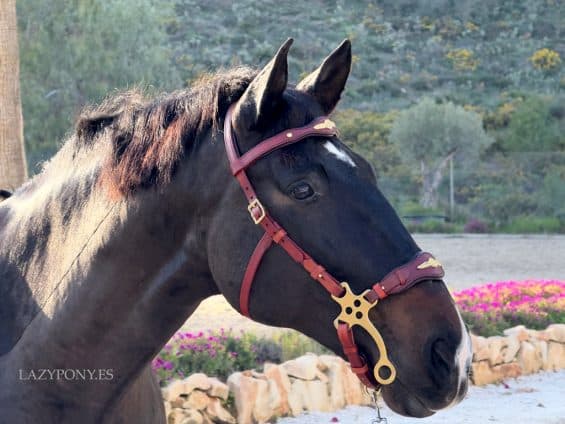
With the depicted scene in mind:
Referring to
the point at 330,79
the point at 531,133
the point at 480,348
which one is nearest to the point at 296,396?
the point at 480,348

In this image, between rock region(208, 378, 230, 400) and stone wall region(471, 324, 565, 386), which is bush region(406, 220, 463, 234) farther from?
rock region(208, 378, 230, 400)

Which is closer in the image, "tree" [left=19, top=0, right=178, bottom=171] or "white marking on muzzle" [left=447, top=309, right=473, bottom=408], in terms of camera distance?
"white marking on muzzle" [left=447, top=309, right=473, bottom=408]

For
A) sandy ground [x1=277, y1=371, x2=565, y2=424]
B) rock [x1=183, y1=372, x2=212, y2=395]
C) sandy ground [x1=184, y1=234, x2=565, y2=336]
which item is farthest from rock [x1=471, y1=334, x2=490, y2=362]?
rock [x1=183, y1=372, x2=212, y2=395]

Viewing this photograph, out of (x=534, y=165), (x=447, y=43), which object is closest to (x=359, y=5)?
(x=447, y=43)

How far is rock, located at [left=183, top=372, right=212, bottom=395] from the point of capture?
5340mm

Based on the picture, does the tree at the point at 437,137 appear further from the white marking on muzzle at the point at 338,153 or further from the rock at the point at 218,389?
the white marking on muzzle at the point at 338,153

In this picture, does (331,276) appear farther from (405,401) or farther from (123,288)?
(123,288)

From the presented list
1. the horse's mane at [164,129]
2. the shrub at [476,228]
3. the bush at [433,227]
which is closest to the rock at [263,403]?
the horse's mane at [164,129]

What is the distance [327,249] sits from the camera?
6.32 ft

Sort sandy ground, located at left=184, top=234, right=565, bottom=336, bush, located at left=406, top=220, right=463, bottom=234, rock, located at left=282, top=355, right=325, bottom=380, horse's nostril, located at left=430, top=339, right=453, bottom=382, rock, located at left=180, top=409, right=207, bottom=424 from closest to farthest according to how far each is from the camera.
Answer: horse's nostril, located at left=430, top=339, right=453, bottom=382
rock, located at left=180, top=409, right=207, bottom=424
rock, located at left=282, top=355, right=325, bottom=380
sandy ground, located at left=184, top=234, right=565, bottom=336
bush, located at left=406, top=220, right=463, bottom=234

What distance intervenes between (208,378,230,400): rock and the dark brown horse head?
3532 mm

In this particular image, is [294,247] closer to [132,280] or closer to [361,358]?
[361,358]

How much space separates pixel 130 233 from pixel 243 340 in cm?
444

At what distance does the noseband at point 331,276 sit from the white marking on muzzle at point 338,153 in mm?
24
